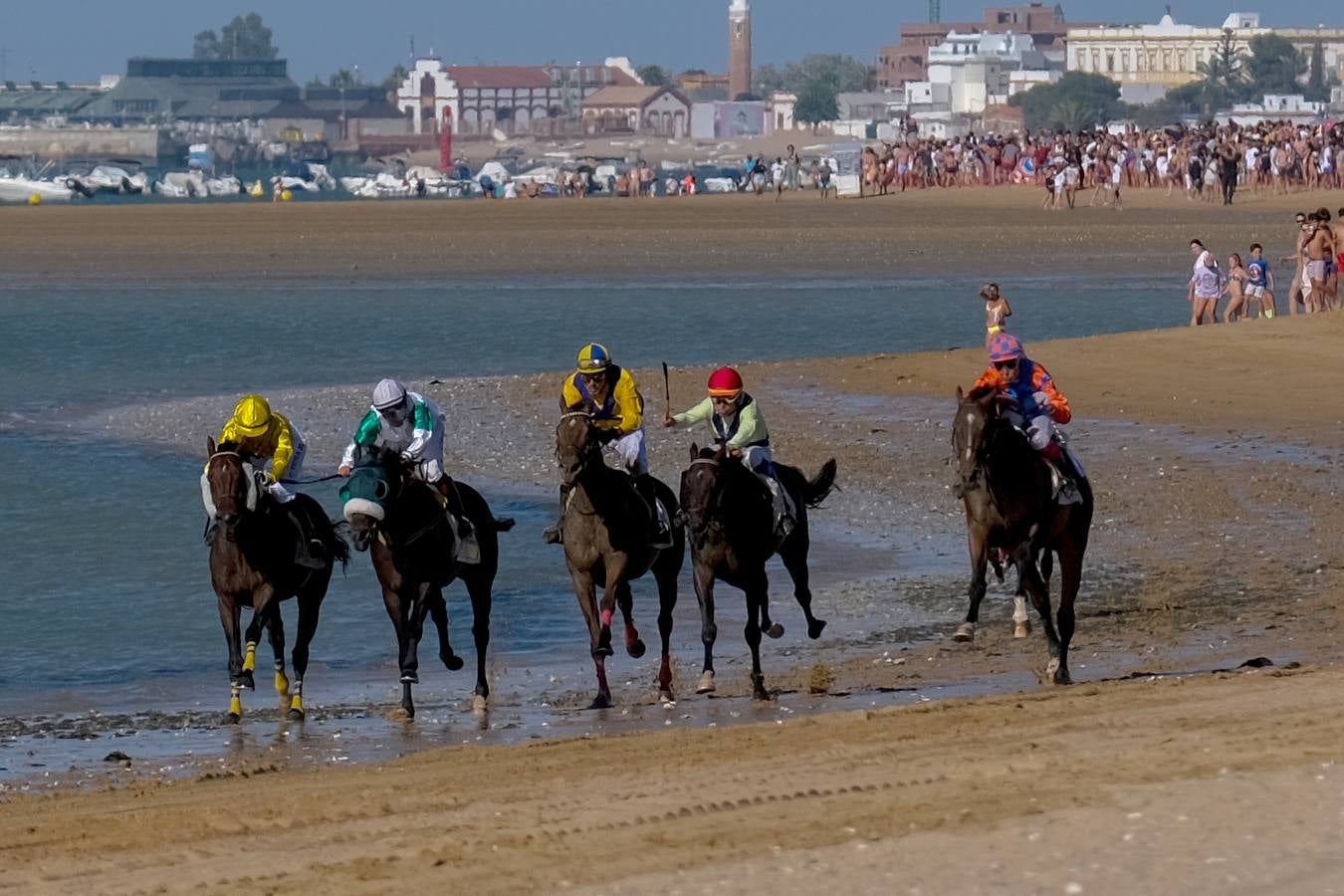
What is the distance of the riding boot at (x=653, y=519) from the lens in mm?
13828

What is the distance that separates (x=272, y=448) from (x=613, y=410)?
1927 millimetres

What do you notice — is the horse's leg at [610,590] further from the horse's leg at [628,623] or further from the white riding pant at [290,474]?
the white riding pant at [290,474]

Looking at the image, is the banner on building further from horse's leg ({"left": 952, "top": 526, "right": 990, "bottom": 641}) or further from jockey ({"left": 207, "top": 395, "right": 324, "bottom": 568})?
jockey ({"left": 207, "top": 395, "right": 324, "bottom": 568})

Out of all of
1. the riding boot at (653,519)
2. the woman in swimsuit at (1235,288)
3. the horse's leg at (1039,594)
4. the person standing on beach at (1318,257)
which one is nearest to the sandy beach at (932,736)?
the horse's leg at (1039,594)

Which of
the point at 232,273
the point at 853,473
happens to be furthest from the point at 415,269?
the point at 853,473

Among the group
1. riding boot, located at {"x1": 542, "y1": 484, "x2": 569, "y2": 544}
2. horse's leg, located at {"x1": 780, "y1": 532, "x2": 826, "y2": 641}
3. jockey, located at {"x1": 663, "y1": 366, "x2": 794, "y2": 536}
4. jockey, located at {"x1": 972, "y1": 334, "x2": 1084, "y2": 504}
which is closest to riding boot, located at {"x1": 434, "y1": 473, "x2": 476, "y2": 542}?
riding boot, located at {"x1": 542, "y1": 484, "x2": 569, "y2": 544}

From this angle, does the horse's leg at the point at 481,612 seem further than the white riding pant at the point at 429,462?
Yes

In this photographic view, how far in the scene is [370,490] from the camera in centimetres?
1314

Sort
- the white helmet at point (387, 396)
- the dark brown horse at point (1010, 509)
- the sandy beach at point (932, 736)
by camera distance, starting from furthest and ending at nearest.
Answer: the white helmet at point (387, 396) < the dark brown horse at point (1010, 509) < the sandy beach at point (932, 736)

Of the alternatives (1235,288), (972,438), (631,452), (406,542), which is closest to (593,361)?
(631,452)

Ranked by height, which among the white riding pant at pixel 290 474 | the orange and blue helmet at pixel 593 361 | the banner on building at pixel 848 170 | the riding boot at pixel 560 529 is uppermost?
the banner on building at pixel 848 170

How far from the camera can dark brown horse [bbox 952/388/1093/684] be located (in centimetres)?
1344

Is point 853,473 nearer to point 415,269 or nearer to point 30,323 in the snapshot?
point 30,323

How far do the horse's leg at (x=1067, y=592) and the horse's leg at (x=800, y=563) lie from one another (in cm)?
161
